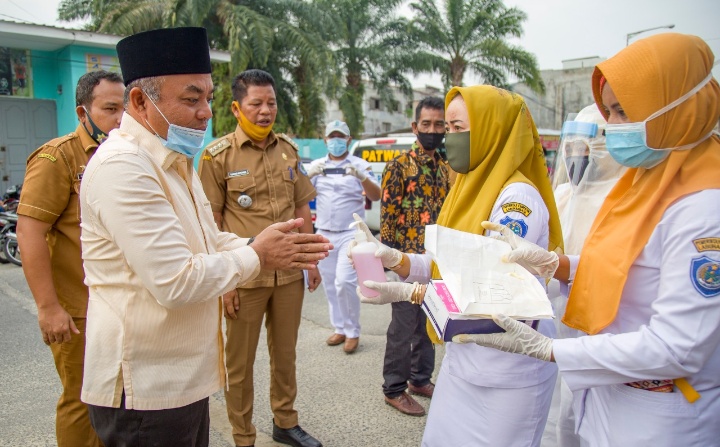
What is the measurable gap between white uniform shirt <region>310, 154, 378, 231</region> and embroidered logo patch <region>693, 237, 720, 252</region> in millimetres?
3973

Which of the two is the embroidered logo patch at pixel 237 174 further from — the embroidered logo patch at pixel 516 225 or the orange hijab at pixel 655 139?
the orange hijab at pixel 655 139

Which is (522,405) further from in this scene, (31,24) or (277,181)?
(31,24)

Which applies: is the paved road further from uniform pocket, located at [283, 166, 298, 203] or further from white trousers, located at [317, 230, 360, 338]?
uniform pocket, located at [283, 166, 298, 203]

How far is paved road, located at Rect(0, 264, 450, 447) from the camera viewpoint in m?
3.22

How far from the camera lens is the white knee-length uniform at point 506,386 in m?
1.91

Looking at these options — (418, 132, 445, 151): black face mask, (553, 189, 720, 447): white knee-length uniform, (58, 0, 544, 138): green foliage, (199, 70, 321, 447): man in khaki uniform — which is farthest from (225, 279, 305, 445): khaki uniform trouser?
(58, 0, 544, 138): green foliage

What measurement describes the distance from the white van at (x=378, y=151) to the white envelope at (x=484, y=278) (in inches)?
305

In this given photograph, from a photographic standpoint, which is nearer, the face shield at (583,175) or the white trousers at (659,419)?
the white trousers at (659,419)

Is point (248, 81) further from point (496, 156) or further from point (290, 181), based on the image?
point (496, 156)

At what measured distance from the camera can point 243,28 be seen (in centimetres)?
1400

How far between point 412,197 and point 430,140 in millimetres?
439

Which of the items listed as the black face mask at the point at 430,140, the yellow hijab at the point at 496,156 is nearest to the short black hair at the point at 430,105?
the black face mask at the point at 430,140

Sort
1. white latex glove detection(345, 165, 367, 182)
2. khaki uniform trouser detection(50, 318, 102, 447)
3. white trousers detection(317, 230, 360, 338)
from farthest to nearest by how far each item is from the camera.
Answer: white latex glove detection(345, 165, 367, 182) < white trousers detection(317, 230, 360, 338) < khaki uniform trouser detection(50, 318, 102, 447)

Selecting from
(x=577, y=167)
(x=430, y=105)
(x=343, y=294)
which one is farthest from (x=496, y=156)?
(x=343, y=294)
